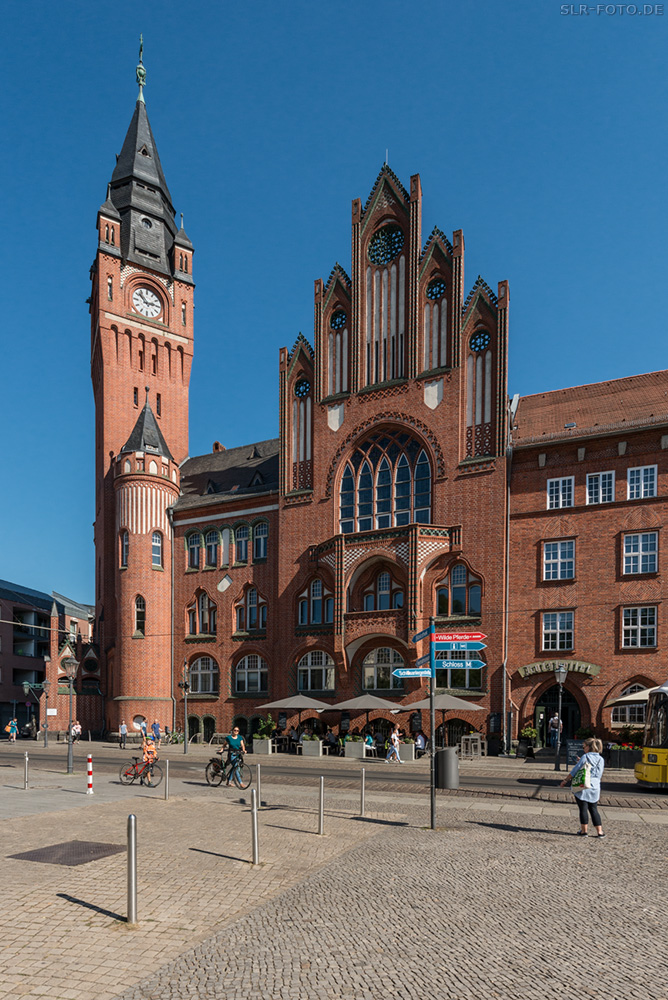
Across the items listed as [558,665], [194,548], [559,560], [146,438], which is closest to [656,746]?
[558,665]

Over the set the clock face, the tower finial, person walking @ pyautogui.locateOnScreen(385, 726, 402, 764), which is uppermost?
the tower finial

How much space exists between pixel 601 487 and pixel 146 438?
26.6 m

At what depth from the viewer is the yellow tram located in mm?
20406

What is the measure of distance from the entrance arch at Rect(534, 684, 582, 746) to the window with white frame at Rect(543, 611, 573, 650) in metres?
1.68

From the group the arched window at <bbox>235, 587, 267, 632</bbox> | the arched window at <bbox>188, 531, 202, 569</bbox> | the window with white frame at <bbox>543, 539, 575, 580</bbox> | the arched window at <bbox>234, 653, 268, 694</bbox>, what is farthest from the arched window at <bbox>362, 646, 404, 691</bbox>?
the arched window at <bbox>188, 531, 202, 569</bbox>

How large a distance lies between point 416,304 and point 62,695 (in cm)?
3399

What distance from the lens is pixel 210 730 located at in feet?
149

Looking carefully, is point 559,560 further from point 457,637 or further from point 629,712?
point 457,637

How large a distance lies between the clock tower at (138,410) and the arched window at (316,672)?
9400 millimetres

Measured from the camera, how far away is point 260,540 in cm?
4494

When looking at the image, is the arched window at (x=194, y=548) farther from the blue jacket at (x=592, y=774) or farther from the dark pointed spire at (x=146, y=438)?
the blue jacket at (x=592, y=774)

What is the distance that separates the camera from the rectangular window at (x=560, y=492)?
3484 cm

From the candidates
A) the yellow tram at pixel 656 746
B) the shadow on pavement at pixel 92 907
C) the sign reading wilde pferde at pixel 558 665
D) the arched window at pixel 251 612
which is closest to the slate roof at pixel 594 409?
the sign reading wilde pferde at pixel 558 665

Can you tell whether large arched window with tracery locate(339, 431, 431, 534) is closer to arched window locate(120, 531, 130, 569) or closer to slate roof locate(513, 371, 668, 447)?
slate roof locate(513, 371, 668, 447)
